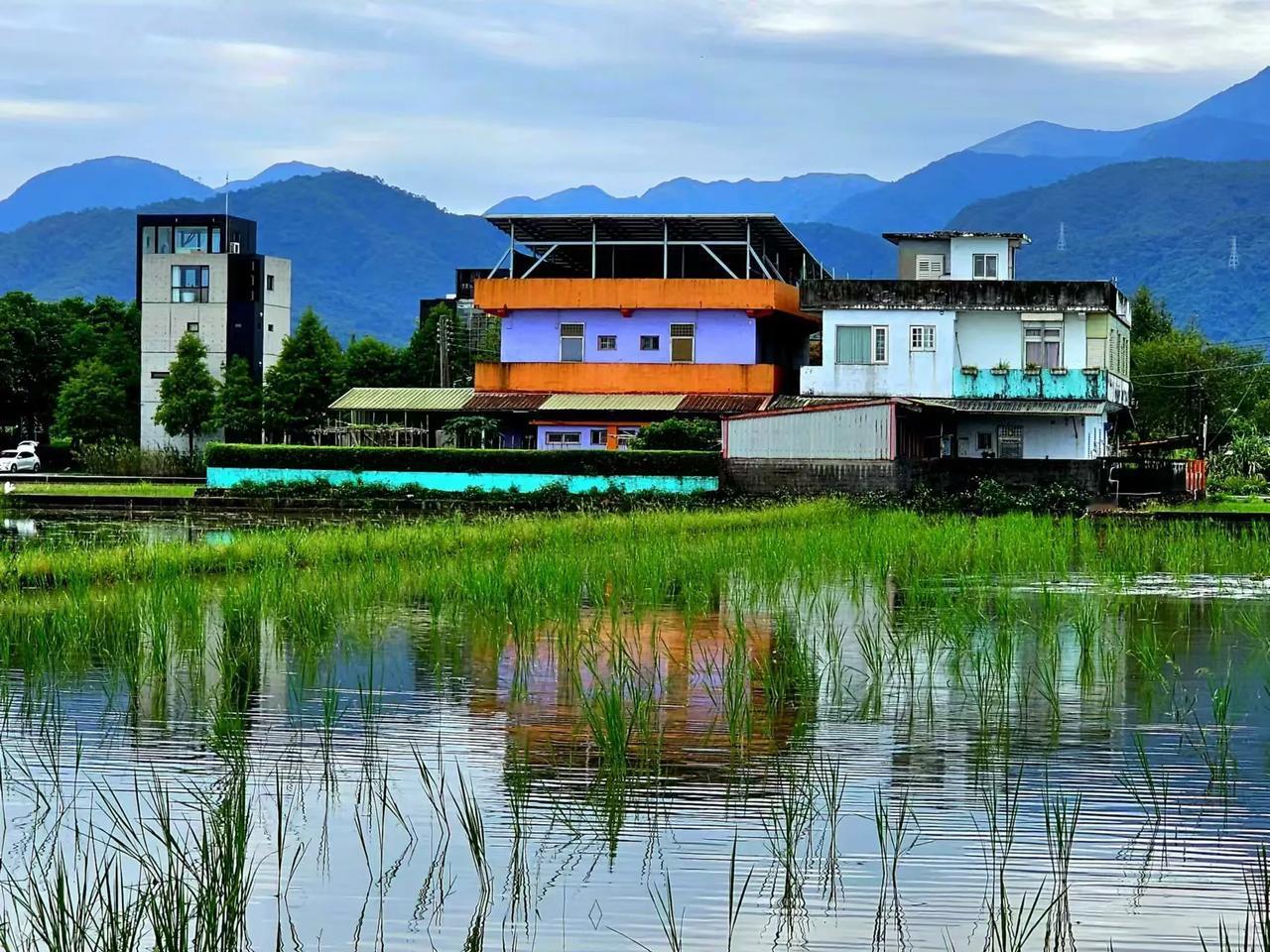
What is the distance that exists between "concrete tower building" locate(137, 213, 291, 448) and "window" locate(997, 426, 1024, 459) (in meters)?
30.2

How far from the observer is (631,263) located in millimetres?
44750

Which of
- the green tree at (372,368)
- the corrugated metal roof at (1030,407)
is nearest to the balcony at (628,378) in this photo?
the corrugated metal roof at (1030,407)

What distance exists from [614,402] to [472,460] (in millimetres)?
7623

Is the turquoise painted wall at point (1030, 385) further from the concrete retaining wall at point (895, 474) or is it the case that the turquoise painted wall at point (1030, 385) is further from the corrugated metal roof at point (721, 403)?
the concrete retaining wall at point (895, 474)

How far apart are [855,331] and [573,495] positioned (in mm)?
10362

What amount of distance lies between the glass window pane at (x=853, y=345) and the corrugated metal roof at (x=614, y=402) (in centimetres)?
418

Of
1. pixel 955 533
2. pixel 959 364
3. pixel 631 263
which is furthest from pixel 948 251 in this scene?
pixel 955 533

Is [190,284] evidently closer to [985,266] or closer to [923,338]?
[985,266]

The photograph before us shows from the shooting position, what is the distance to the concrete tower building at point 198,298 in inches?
2347

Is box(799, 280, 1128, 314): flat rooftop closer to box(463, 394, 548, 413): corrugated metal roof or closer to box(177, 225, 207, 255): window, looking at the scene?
box(463, 394, 548, 413): corrugated metal roof

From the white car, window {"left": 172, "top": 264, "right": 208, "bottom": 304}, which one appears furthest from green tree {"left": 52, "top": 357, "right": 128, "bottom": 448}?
window {"left": 172, "top": 264, "right": 208, "bottom": 304}

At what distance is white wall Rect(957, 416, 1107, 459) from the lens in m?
38.8

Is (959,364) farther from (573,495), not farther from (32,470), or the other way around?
(32,470)

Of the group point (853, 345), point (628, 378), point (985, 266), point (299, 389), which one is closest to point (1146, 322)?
point (985, 266)
